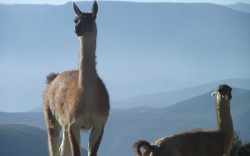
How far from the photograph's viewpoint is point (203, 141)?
1328cm

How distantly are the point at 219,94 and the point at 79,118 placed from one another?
313 centimetres

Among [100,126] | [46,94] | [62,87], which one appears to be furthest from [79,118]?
[46,94]

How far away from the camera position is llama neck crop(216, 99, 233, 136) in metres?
13.6

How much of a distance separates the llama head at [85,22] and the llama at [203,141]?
2563 mm

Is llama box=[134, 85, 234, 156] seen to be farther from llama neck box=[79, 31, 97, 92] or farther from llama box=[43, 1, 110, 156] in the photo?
llama neck box=[79, 31, 97, 92]

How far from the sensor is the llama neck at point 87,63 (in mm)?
12852

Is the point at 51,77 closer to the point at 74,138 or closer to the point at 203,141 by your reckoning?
the point at 74,138

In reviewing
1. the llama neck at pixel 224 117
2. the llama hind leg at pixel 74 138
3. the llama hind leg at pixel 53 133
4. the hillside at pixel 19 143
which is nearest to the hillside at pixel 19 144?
the hillside at pixel 19 143

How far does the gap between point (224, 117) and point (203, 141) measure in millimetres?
774

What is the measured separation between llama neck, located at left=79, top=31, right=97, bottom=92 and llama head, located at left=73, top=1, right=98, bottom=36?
0.12 m

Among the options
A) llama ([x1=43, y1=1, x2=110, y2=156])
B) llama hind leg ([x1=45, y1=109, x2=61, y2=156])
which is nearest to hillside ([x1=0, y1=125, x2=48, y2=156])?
llama hind leg ([x1=45, y1=109, x2=61, y2=156])

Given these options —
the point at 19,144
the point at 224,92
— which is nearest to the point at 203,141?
the point at 224,92

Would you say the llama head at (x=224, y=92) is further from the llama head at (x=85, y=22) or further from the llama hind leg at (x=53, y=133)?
the llama hind leg at (x=53, y=133)

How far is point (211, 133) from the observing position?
1350 centimetres
